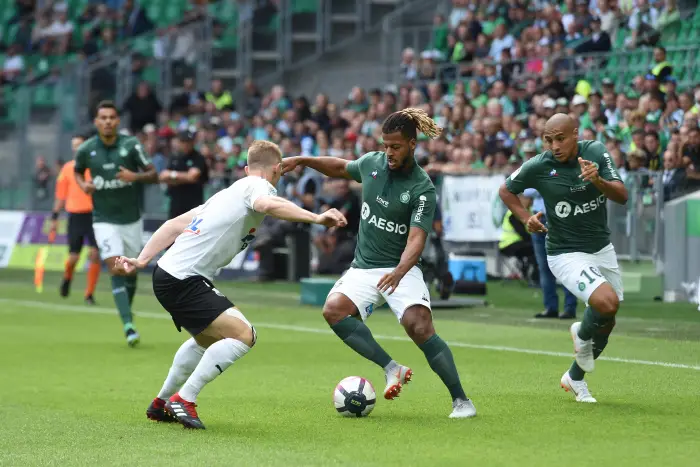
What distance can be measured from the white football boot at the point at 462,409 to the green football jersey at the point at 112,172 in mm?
7112

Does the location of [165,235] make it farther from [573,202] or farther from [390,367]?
[573,202]

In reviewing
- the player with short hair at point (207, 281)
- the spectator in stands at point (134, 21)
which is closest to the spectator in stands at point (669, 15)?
the player with short hair at point (207, 281)

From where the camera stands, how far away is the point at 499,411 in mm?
9867

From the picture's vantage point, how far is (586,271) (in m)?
10.4

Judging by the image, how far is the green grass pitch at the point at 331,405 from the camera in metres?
8.15

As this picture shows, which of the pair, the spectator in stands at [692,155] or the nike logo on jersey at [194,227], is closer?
the nike logo on jersey at [194,227]

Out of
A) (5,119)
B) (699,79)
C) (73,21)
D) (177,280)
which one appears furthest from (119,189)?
(73,21)

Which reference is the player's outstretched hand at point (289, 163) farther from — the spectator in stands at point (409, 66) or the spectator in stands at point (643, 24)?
the spectator in stands at point (409, 66)

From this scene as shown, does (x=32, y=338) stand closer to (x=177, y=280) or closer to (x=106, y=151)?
(x=106, y=151)

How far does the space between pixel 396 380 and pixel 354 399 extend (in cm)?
33

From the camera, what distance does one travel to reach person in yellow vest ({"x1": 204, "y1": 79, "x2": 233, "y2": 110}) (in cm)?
3389

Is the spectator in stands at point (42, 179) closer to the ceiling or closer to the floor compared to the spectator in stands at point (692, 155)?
closer to the floor

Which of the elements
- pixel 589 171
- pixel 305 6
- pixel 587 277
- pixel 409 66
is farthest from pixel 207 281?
pixel 305 6

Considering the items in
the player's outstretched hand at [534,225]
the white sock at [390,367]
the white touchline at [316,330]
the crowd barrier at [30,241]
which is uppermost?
the player's outstretched hand at [534,225]
